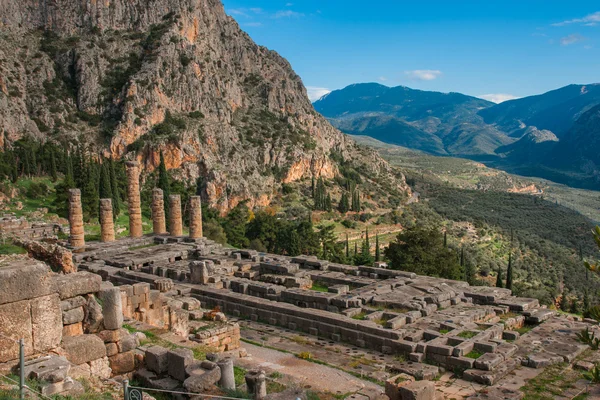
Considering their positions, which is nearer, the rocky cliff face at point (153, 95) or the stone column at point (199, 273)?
the stone column at point (199, 273)

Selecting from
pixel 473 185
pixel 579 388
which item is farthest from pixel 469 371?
pixel 473 185

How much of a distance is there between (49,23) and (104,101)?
17184 mm

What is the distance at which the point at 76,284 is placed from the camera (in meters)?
10.4

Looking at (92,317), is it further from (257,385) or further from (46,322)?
(257,385)

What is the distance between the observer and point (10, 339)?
335 inches

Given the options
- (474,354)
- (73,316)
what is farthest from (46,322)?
(474,354)

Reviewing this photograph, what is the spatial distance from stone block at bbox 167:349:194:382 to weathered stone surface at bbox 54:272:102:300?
2.13 m

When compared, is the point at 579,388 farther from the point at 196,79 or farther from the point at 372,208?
the point at 196,79

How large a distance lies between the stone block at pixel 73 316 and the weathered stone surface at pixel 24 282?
135cm

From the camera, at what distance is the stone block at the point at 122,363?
10.9m

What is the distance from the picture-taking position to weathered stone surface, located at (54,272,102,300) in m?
10.2

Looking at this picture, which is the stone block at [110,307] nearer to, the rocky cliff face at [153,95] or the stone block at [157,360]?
the stone block at [157,360]

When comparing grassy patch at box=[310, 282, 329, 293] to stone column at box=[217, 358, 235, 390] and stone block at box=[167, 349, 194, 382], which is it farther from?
stone column at box=[217, 358, 235, 390]

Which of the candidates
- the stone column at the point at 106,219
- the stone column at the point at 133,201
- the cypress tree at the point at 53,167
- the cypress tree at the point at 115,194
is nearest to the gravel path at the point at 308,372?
the stone column at the point at 106,219
